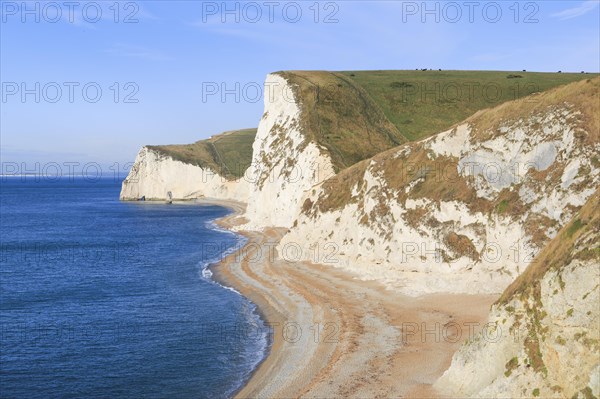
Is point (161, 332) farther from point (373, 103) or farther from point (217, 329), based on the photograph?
point (373, 103)

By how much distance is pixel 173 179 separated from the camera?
170625 mm

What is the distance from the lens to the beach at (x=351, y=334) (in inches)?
1022

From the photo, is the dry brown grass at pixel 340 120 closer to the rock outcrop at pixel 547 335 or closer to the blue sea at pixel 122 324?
the blue sea at pixel 122 324

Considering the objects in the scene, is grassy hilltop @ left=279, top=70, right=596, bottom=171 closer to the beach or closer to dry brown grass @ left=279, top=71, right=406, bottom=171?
dry brown grass @ left=279, top=71, right=406, bottom=171

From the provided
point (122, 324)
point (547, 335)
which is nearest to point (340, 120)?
point (122, 324)

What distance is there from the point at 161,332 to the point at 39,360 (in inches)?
303

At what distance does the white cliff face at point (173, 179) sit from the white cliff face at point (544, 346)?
146371mm

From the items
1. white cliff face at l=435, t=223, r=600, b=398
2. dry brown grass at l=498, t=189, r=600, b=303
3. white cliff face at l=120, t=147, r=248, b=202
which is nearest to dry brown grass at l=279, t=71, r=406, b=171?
dry brown grass at l=498, t=189, r=600, b=303

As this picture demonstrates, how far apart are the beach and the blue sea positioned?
167cm

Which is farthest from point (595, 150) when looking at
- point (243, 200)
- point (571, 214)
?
point (243, 200)

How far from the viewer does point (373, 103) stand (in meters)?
106

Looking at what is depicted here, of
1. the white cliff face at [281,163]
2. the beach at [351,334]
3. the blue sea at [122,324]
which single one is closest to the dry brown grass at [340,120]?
the white cliff face at [281,163]

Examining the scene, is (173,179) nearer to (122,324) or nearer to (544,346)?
(122,324)

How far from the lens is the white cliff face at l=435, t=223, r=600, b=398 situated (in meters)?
18.7
